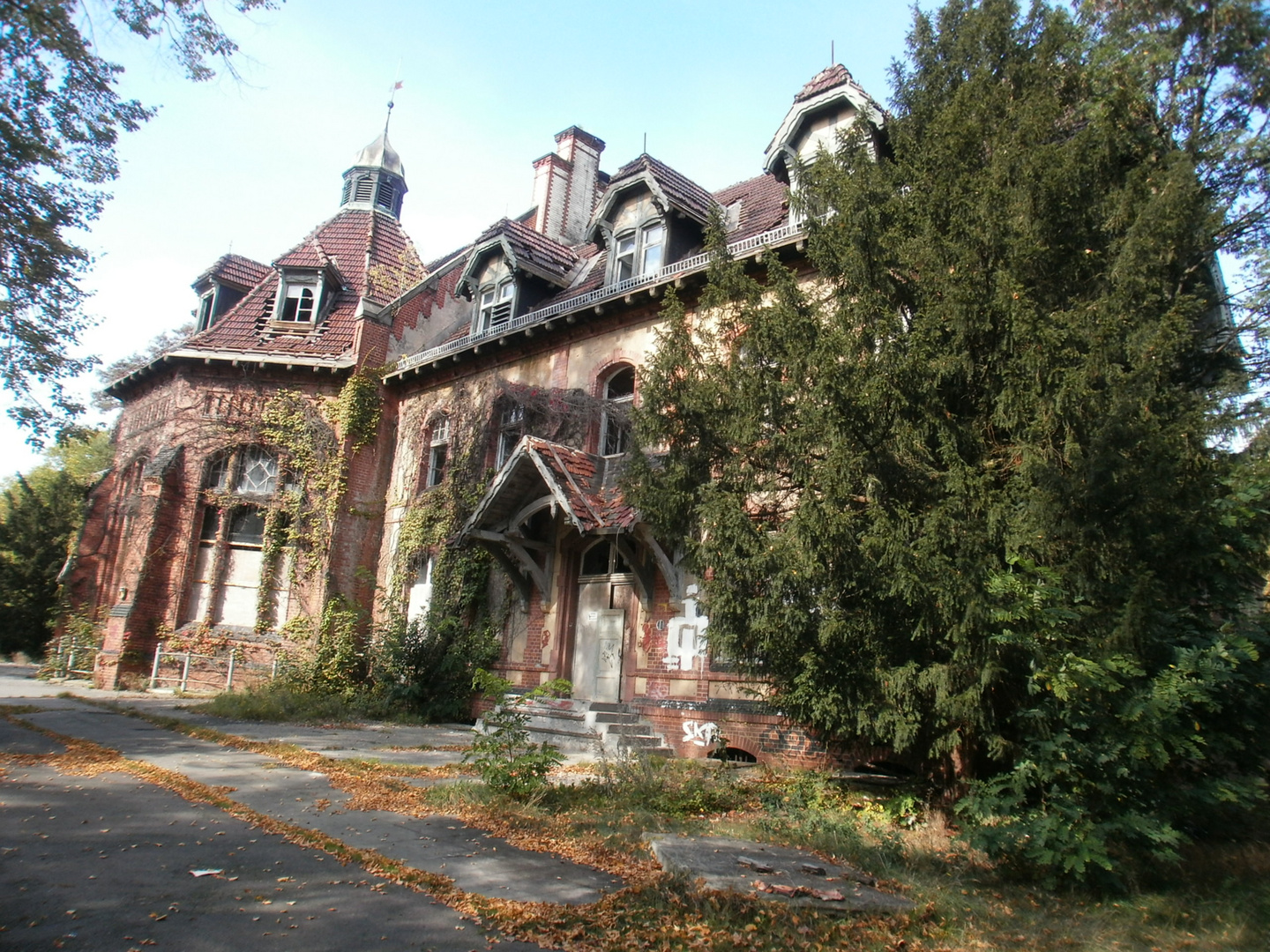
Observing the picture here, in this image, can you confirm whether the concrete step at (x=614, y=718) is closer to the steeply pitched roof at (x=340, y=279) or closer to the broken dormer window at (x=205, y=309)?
the steeply pitched roof at (x=340, y=279)

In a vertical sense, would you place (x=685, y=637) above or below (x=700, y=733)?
above

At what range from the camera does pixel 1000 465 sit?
24.9 ft

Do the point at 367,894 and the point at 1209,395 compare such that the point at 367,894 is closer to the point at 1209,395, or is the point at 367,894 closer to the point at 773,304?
the point at 773,304

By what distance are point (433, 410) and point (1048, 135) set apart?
47.8ft

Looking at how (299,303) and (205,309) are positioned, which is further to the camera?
(205,309)

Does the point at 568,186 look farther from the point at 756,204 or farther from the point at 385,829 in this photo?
the point at 385,829

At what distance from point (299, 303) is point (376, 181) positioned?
18.5ft

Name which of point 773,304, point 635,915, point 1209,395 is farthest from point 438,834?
point 1209,395

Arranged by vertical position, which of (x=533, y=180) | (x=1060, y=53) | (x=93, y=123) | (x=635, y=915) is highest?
(x=533, y=180)

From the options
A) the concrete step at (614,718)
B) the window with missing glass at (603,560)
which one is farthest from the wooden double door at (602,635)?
the concrete step at (614,718)

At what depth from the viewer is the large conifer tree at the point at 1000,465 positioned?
630 cm

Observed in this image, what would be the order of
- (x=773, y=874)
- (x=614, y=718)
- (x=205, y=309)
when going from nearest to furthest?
(x=773, y=874) → (x=614, y=718) → (x=205, y=309)

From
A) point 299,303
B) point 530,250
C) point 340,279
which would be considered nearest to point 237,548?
point 299,303

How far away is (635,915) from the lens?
5141 mm
